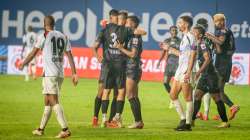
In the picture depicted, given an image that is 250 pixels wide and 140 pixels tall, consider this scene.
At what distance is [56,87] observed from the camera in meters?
16.0

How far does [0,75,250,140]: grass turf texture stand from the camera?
16.6 metres

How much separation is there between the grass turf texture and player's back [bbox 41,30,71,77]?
4.24 feet

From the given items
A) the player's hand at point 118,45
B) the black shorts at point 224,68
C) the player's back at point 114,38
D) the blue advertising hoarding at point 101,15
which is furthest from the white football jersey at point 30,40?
the player's hand at point 118,45

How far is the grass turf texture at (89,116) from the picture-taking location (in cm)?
1658

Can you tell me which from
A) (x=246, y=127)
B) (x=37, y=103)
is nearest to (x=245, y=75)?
(x=37, y=103)

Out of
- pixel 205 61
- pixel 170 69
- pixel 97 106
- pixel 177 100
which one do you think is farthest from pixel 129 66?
pixel 170 69

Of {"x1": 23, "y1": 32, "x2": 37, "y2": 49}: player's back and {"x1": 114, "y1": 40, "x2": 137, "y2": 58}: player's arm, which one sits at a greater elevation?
{"x1": 23, "y1": 32, "x2": 37, "y2": 49}: player's back

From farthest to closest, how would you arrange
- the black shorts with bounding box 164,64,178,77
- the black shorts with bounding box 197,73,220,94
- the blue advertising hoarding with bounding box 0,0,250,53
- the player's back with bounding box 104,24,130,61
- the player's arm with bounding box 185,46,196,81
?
the blue advertising hoarding with bounding box 0,0,250,53
the black shorts with bounding box 164,64,178,77
the black shorts with bounding box 197,73,220,94
the player's back with bounding box 104,24,130,61
the player's arm with bounding box 185,46,196,81

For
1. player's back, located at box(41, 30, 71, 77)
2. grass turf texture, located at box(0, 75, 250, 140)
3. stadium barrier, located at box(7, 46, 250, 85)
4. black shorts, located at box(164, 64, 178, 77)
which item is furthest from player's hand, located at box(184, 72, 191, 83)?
stadium barrier, located at box(7, 46, 250, 85)

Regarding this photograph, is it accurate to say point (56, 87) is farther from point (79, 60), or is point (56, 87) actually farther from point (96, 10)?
point (96, 10)

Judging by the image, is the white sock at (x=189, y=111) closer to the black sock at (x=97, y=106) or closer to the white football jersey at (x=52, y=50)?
the black sock at (x=97, y=106)

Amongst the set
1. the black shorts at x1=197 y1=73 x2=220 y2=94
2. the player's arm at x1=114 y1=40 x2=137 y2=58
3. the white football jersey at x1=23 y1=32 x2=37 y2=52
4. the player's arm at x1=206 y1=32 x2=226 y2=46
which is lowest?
the black shorts at x1=197 y1=73 x2=220 y2=94

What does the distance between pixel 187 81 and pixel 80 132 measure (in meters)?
2.47

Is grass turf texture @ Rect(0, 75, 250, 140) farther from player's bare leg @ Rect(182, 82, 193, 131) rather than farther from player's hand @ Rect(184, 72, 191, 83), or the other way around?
player's hand @ Rect(184, 72, 191, 83)
